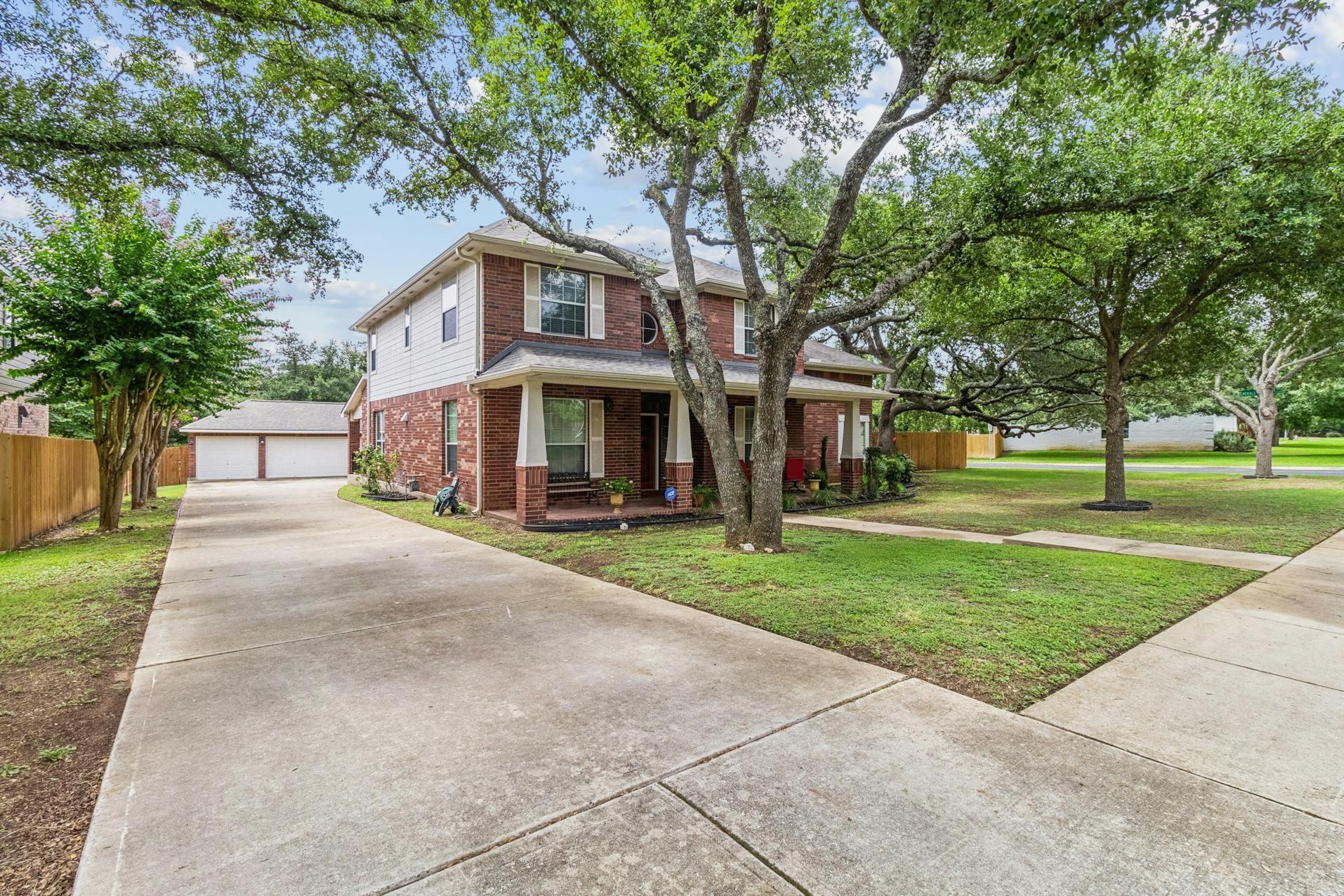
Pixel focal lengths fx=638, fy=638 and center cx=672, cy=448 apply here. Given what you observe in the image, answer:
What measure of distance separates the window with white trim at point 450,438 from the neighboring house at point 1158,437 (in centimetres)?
3464

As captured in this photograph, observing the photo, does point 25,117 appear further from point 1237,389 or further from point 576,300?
point 1237,389

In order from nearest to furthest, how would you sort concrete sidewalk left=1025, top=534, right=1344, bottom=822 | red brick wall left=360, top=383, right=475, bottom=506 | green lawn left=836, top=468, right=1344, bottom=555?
concrete sidewalk left=1025, top=534, right=1344, bottom=822, green lawn left=836, top=468, right=1344, bottom=555, red brick wall left=360, top=383, right=475, bottom=506

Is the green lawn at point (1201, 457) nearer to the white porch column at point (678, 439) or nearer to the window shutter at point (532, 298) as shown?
the white porch column at point (678, 439)

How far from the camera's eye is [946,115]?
9.59 metres

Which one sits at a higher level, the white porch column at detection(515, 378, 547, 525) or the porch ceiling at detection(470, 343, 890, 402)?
the porch ceiling at detection(470, 343, 890, 402)

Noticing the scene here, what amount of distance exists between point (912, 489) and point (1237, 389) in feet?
61.1

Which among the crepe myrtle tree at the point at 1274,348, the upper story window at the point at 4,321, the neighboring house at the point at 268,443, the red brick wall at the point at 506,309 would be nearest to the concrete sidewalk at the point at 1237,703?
the crepe myrtle tree at the point at 1274,348

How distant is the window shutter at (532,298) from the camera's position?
12.6 meters

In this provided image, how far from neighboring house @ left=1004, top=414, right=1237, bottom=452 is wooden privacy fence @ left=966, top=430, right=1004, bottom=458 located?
71.3 inches

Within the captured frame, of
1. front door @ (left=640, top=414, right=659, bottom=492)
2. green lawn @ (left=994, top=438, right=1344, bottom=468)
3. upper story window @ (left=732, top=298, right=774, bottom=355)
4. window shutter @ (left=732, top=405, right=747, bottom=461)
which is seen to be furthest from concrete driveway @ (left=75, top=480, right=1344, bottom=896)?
green lawn @ (left=994, top=438, right=1344, bottom=468)

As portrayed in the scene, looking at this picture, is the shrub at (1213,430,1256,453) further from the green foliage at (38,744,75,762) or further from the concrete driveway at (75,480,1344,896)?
the green foliage at (38,744,75,762)

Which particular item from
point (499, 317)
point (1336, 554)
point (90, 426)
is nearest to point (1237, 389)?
point (1336, 554)

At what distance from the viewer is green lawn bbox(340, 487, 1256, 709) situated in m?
4.39

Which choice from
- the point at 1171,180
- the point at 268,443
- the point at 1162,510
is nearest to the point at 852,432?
the point at 1162,510
